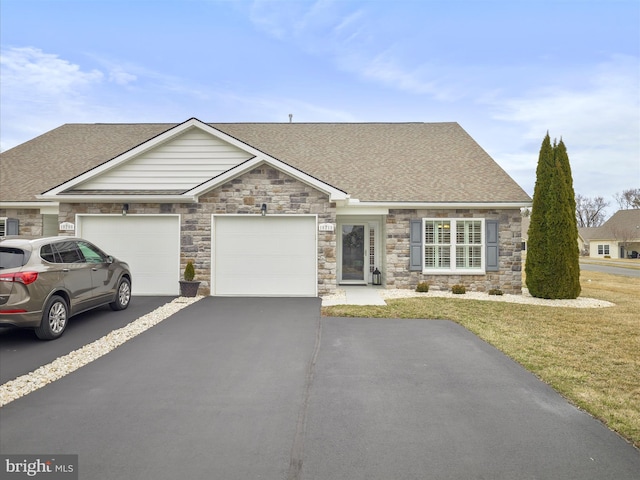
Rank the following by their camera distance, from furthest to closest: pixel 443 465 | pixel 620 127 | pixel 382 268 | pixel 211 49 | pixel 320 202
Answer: pixel 620 127
pixel 211 49
pixel 382 268
pixel 320 202
pixel 443 465

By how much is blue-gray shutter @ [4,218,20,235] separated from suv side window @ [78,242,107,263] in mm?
7027

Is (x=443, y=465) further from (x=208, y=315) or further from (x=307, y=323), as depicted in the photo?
(x=208, y=315)

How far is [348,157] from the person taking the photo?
586 inches

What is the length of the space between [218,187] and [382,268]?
6465 millimetres

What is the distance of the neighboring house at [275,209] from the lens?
35.7 ft

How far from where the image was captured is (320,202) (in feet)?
35.7

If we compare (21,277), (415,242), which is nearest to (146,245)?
(21,277)

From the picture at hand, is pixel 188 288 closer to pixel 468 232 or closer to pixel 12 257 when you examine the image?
pixel 12 257

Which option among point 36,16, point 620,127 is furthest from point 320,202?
point 620,127

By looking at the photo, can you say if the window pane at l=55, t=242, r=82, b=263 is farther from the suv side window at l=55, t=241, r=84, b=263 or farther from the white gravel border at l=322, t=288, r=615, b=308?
the white gravel border at l=322, t=288, r=615, b=308

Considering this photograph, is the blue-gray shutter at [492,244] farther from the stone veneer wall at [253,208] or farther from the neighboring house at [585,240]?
the neighboring house at [585,240]

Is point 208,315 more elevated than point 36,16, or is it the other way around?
point 36,16

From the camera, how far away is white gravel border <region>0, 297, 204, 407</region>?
4412mm

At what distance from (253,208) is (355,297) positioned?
162 inches
